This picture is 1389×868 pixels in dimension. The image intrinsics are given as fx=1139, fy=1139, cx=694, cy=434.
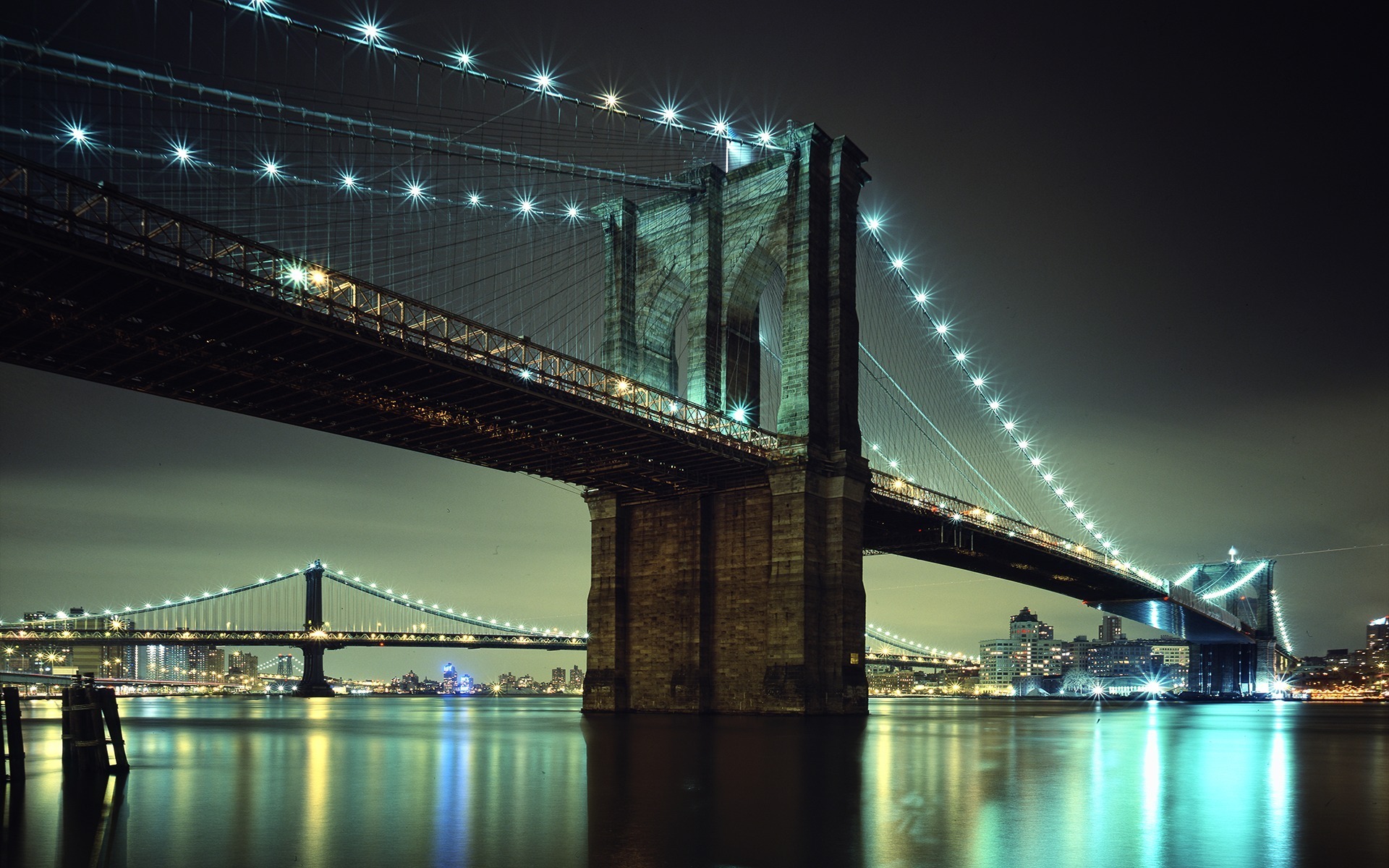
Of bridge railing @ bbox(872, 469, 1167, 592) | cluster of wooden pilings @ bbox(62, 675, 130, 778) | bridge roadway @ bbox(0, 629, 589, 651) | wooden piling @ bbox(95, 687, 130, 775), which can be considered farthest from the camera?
bridge roadway @ bbox(0, 629, 589, 651)

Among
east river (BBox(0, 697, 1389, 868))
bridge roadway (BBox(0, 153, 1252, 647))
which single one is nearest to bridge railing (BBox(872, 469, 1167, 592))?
bridge roadway (BBox(0, 153, 1252, 647))

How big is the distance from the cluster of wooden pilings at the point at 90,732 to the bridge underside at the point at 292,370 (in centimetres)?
1013

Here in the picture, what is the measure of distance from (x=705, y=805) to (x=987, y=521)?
55.0m

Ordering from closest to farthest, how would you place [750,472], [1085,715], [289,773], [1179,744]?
1. [289,773]
2. [1179,744]
3. [750,472]
4. [1085,715]

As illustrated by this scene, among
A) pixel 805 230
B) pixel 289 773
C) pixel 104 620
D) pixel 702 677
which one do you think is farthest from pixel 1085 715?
pixel 104 620

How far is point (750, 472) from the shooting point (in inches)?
1785

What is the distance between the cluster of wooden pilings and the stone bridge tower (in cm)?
2749

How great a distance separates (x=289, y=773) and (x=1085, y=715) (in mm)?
48118

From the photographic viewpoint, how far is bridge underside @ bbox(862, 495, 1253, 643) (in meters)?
60.5

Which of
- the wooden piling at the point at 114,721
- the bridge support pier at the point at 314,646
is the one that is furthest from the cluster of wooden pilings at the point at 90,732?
the bridge support pier at the point at 314,646

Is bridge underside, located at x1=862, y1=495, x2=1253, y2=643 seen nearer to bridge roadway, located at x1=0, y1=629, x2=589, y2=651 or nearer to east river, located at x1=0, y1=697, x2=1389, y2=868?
east river, located at x1=0, y1=697, x2=1389, y2=868

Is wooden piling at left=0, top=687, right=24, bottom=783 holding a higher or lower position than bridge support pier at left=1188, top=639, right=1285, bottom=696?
higher

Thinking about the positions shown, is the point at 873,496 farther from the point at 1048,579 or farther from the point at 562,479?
the point at 1048,579

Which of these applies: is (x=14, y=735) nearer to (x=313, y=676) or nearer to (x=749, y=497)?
(x=749, y=497)
